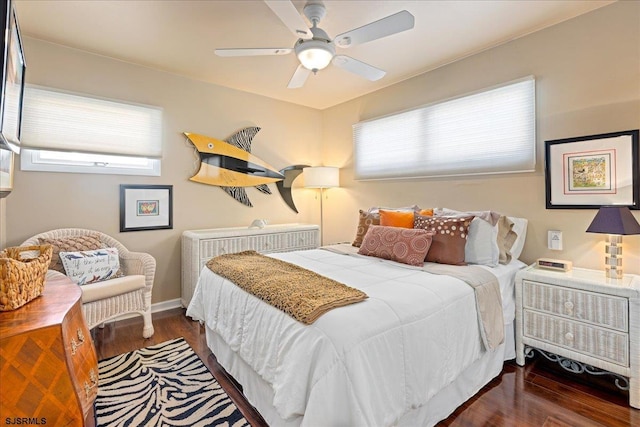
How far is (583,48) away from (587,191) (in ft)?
3.54

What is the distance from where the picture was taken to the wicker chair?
7.88 ft

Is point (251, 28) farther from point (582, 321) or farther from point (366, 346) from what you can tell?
point (582, 321)

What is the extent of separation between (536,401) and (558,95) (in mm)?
2237

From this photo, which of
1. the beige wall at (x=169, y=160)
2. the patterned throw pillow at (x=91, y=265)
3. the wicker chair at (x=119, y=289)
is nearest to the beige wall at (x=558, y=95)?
the beige wall at (x=169, y=160)

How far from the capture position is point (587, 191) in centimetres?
229

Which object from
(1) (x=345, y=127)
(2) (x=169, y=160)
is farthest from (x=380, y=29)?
(2) (x=169, y=160)

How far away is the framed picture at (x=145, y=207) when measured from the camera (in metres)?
3.13

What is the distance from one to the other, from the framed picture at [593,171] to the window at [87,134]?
146 inches

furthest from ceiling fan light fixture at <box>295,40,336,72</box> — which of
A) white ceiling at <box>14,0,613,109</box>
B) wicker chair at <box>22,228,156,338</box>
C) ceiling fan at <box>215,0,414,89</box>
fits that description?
wicker chair at <box>22,228,156,338</box>

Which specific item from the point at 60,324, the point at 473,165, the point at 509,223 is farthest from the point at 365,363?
the point at 473,165

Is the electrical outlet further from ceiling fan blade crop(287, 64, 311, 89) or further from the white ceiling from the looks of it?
ceiling fan blade crop(287, 64, 311, 89)

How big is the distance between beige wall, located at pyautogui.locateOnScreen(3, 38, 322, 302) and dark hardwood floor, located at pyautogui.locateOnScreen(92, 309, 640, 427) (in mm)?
1219

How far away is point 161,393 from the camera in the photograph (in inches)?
77.3

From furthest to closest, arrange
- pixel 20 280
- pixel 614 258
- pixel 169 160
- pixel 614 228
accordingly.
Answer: pixel 169 160
pixel 614 258
pixel 614 228
pixel 20 280
